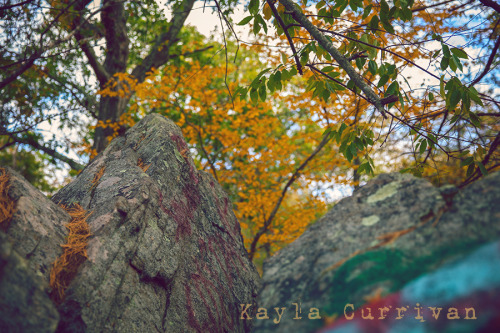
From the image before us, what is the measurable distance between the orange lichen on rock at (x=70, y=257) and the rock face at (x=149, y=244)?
0.21 feet

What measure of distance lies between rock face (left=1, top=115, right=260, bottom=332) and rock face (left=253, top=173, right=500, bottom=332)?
4.52ft

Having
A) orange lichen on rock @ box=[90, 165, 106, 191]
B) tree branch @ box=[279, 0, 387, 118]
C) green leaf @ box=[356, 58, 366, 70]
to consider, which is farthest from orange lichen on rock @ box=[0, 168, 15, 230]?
green leaf @ box=[356, 58, 366, 70]

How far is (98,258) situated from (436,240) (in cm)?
276

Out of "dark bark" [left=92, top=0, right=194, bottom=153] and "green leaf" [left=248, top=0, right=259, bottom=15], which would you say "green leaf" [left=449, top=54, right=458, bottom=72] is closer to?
"green leaf" [left=248, top=0, right=259, bottom=15]

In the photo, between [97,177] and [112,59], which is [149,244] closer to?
[97,177]

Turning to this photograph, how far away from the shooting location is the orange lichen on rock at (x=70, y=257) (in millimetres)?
2385

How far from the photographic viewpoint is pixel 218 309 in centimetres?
353

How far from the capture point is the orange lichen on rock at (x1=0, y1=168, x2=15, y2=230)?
8.19ft

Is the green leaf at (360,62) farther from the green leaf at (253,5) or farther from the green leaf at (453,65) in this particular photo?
the green leaf at (253,5)

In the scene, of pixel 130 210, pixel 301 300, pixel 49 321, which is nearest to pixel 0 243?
pixel 49 321

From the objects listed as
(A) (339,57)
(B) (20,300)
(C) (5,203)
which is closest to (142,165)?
(C) (5,203)

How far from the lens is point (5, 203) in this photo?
2668 millimetres

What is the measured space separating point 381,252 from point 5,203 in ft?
10.7

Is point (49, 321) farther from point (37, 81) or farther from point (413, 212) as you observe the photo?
point (37, 81)
